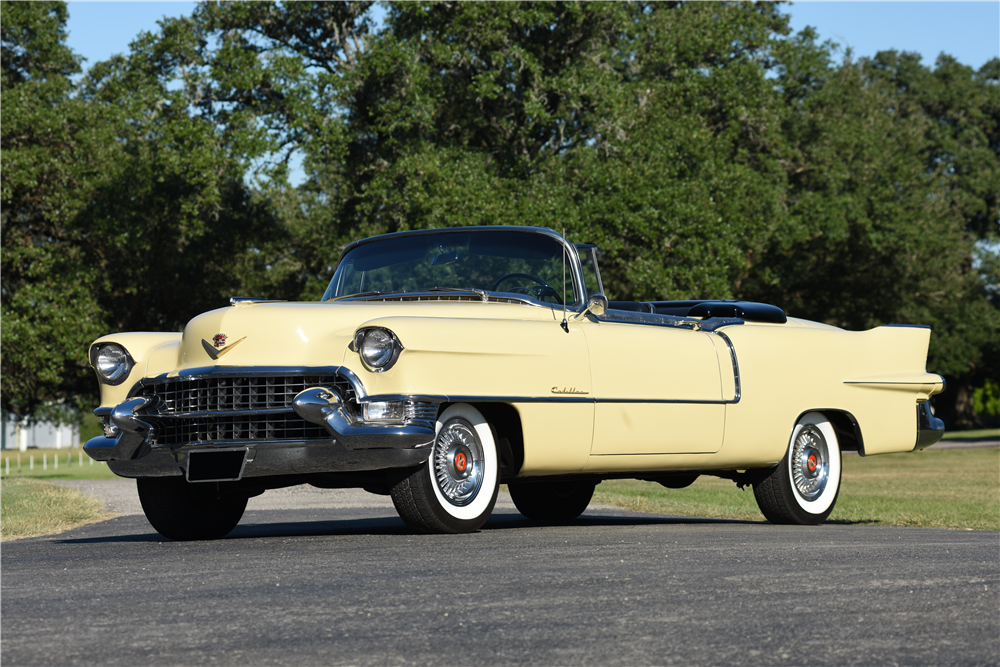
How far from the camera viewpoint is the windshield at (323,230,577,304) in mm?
8406

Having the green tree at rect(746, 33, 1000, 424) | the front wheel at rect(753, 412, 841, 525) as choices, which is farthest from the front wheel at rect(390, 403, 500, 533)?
the green tree at rect(746, 33, 1000, 424)

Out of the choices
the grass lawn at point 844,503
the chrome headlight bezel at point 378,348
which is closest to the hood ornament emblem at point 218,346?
the chrome headlight bezel at point 378,348

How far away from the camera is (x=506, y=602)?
181 inches

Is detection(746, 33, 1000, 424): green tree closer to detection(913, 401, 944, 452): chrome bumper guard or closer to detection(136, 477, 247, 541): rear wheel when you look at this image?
detection(913, 401, 944, 452): chrome bumper guard

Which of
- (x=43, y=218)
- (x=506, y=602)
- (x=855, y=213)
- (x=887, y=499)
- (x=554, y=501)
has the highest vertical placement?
(x=855, y=213)

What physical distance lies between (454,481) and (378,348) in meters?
0.92

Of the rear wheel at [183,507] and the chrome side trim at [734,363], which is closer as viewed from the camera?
the rear wheel at [183,507]

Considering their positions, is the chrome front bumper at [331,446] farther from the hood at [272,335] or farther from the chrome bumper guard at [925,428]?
the chrome bumper guard at [925,428]

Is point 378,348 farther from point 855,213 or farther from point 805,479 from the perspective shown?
point 855,213

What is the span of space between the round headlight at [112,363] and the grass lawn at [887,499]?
21.1ft

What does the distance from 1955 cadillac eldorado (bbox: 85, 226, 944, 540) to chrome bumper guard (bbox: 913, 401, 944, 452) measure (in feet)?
0.58

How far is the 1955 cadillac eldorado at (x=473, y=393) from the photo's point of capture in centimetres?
678

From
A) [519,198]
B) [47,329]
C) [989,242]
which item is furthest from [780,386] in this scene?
[989,242]

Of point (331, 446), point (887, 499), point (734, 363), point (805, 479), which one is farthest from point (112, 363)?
point (887, 499)
